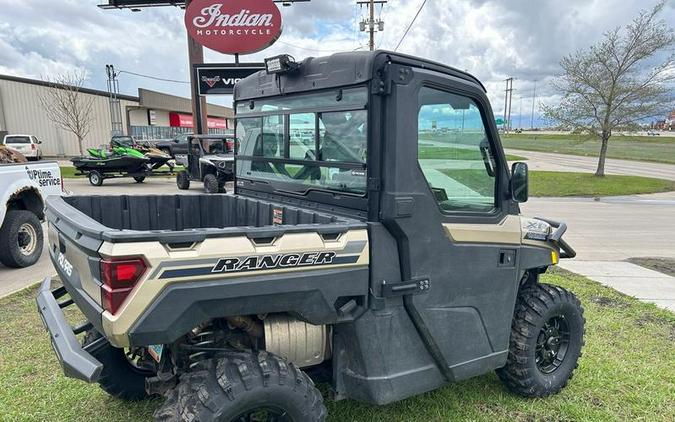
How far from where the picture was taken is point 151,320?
6.57 feet

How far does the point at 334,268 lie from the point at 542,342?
205 cm

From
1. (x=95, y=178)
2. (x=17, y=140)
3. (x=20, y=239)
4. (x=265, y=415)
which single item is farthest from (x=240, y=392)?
(x=17, y=140)

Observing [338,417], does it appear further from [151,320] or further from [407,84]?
[407,84]

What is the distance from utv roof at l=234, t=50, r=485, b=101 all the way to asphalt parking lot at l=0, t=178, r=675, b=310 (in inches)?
181

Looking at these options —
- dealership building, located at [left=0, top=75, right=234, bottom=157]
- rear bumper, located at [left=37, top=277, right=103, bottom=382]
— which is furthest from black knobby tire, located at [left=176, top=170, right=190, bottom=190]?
dealership building, located at [left=0, top=75, right=234, bottom=157]

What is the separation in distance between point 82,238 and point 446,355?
2.08 meters

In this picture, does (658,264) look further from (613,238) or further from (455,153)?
(455,153)

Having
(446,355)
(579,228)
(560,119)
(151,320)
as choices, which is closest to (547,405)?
(446,355)

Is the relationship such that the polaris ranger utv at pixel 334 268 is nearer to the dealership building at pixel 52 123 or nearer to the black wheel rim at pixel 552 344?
the black wheel rim at pixel 552 344

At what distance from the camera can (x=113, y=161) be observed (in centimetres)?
1789

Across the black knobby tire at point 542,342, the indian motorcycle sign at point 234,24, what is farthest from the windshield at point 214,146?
the black knobby tire at point 542,342

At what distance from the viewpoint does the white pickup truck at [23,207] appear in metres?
6.38

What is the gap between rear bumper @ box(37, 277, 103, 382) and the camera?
2.08 meters

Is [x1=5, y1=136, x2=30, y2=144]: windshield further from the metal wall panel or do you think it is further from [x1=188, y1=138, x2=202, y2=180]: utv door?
[x1=188, y1=138, x2=202, y2=180]: utv door
